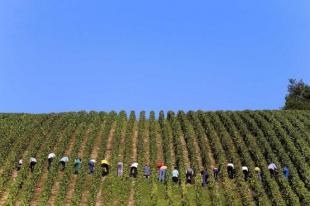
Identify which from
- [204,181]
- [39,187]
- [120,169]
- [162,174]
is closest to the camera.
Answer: [39,187]

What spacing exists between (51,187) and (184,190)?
330 inches

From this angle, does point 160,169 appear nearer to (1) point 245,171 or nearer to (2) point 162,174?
(2) point 162,174

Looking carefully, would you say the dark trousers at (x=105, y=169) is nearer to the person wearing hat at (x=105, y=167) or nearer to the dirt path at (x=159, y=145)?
the person wearing hat at (x=105, y=167)

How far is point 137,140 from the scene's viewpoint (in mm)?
43469

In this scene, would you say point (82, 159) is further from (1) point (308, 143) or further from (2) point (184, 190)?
(1) point (308, 143)

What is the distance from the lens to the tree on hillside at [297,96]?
68.5 meters

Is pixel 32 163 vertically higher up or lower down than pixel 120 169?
higher up

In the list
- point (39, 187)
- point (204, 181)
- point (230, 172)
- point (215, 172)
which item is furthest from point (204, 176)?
point (39, 187)

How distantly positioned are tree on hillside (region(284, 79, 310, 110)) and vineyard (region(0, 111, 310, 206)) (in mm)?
17549

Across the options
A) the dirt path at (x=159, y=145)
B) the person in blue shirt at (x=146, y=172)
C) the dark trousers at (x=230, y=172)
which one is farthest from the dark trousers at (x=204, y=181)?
the dirt path at (x=159, y=145)

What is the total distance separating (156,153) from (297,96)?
38019 millimetres

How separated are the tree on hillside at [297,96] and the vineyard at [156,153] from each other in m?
17.5

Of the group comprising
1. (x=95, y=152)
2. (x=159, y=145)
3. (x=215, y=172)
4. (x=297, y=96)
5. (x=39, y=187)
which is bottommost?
(x=39, y=187)

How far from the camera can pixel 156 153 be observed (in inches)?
1572
